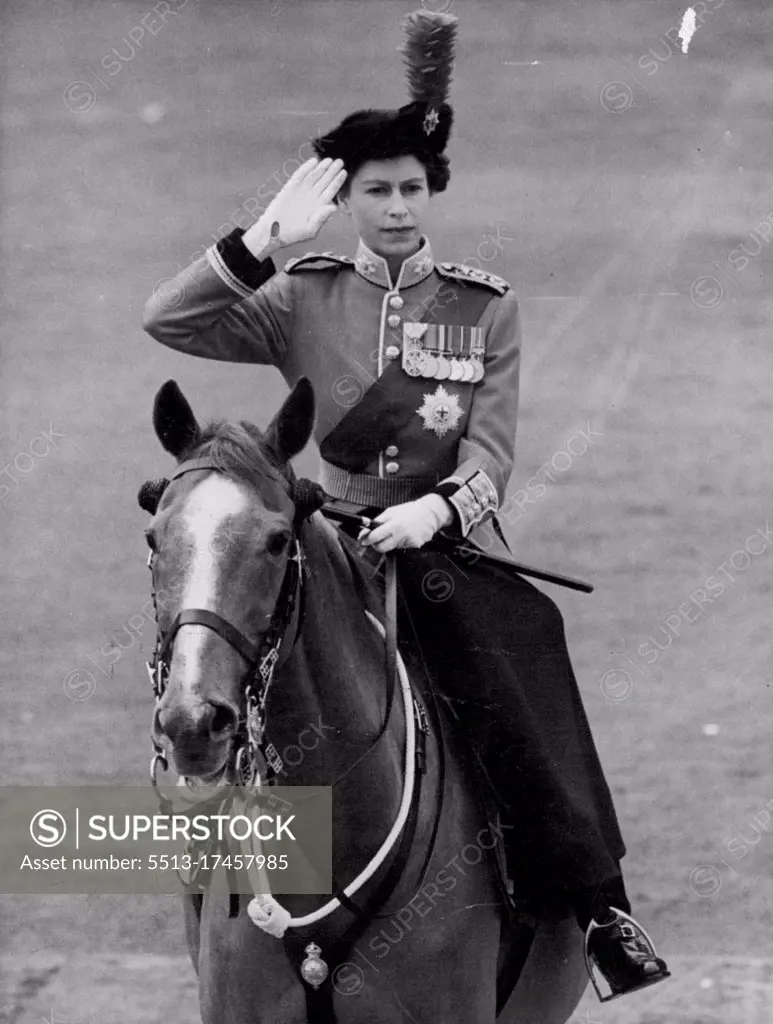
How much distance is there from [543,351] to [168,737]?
213 inches

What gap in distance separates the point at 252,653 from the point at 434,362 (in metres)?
1.42

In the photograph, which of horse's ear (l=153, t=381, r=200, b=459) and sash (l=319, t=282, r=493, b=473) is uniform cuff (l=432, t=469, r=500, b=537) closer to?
sash (l=319, t=282, r=493, b=473)

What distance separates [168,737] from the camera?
271 centimetres

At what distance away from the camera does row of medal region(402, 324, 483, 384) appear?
4066 millimetres

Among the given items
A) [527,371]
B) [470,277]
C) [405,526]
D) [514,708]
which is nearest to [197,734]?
[405,526]

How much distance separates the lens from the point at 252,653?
9.36ft

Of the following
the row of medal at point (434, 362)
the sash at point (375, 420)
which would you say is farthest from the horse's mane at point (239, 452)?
the row of medal at point (434, 362)

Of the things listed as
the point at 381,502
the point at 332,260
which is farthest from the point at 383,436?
the point at 332,260

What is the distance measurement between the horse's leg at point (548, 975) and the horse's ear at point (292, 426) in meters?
1.49

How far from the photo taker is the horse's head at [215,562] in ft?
8.96

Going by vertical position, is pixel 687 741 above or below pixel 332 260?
below

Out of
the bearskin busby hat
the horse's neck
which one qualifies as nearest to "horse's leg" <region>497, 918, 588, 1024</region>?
the horse's neck

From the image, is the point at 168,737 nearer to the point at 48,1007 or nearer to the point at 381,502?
the point at 381,502

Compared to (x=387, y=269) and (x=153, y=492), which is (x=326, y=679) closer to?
(x=153, y=492)
